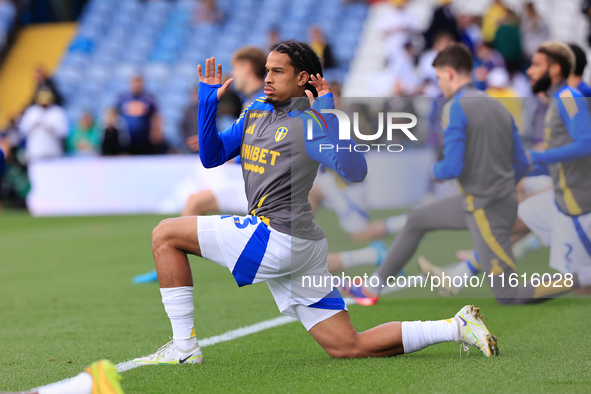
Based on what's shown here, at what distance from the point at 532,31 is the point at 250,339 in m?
A: 10.6

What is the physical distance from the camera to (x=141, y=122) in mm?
14039

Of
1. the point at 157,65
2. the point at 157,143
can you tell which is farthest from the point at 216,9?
the point at 157,143

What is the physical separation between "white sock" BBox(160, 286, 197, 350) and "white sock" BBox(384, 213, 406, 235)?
7.48 feet

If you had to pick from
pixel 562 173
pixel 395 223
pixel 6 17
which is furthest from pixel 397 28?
pixel 6 17

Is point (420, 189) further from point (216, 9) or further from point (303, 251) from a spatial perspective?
point (216, 9)

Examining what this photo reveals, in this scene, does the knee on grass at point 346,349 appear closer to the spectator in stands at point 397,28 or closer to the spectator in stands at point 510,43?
the spectator in stands at point 510,43

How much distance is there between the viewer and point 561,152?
547 cm

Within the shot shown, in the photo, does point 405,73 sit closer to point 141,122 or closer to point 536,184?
point 141,122

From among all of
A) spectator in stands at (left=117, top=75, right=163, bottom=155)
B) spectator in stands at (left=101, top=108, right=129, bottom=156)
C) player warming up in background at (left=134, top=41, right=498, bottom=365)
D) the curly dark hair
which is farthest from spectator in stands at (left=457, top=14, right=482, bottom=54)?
player warming up in background at (left=134, top=41, right=498, bottom=365)

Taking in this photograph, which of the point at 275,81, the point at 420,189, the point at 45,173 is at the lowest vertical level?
the point at 45,173

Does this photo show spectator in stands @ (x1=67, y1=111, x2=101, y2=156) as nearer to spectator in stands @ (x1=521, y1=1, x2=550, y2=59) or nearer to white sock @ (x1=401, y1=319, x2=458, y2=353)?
spectator in stands @ (x1=521, y1=1, x2=550, y2=59)

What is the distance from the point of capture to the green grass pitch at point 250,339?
3.42 meters

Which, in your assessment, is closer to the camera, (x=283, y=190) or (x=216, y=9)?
(x=283, y=190)

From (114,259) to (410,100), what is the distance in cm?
439
